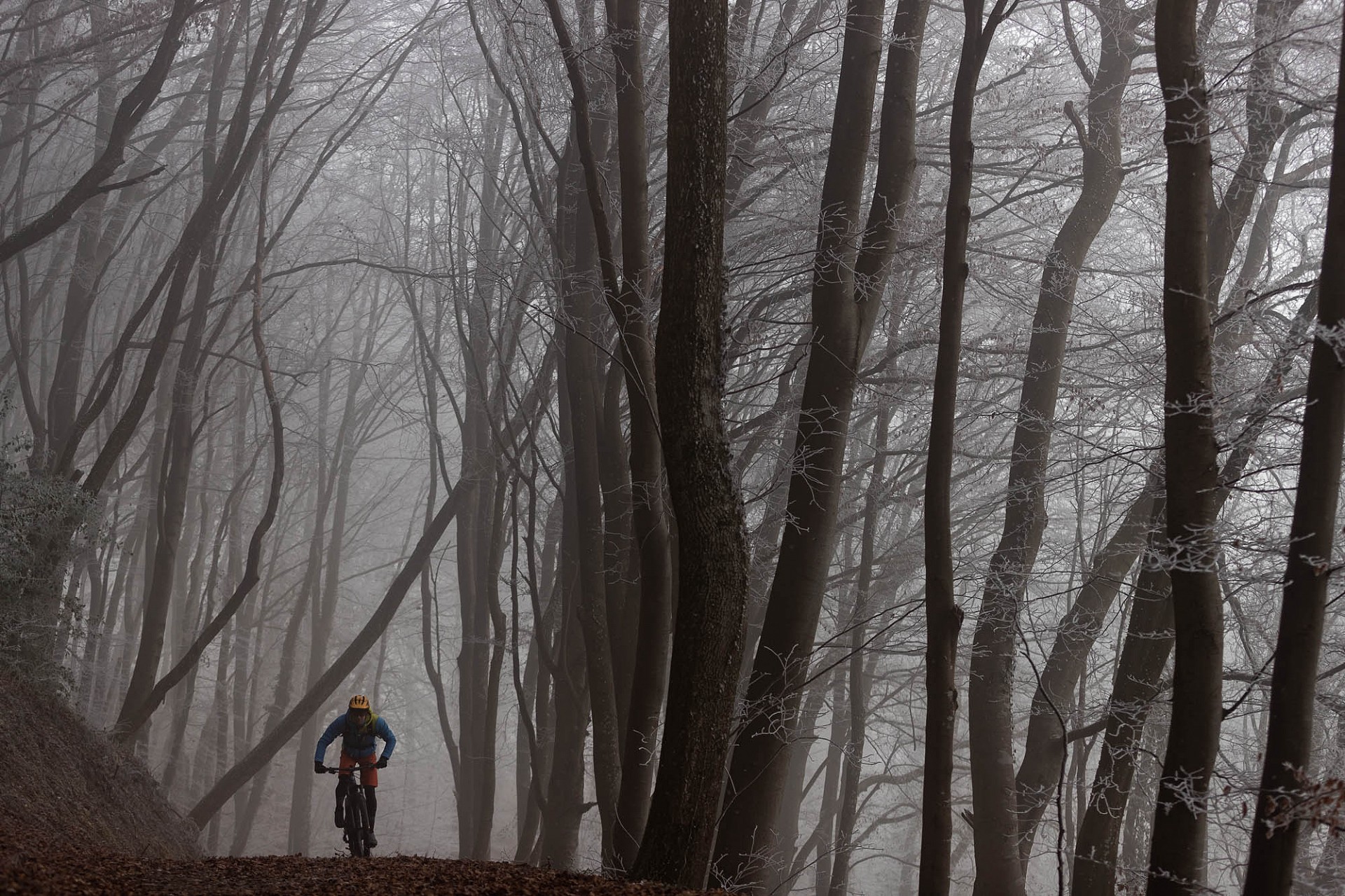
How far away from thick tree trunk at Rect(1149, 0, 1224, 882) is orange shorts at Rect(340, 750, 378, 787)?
688 cm

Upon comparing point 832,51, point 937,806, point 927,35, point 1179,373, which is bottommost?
point 937,806

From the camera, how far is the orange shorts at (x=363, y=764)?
8859 mm

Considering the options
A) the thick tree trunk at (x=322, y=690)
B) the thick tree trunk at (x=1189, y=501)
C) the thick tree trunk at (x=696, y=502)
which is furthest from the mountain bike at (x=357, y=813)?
the thick tree trunk at (x=1189, y=501)

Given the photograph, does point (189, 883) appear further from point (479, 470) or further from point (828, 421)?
point (479, 470)

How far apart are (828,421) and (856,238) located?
3.94 feet

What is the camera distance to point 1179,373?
12.6ft

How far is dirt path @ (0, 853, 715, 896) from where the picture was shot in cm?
337

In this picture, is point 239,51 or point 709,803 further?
point 239,51

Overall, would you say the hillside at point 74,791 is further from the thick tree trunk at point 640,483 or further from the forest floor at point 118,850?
the thick tree trunk at point 640,483

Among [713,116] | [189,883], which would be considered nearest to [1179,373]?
[713,116]

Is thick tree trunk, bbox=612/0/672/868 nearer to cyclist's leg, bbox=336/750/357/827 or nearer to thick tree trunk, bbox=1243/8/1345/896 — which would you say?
thick tree trunk, bbox=1243/8/1345/896

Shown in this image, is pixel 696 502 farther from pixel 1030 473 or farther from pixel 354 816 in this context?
pixel 354 816

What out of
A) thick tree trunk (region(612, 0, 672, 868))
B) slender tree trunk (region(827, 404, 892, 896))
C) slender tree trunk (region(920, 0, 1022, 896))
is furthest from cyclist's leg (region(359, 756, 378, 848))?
slender tree trunk (region(920, 0, 1022, 896))

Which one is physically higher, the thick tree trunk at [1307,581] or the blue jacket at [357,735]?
the thick tree trunk at [1307,581]
